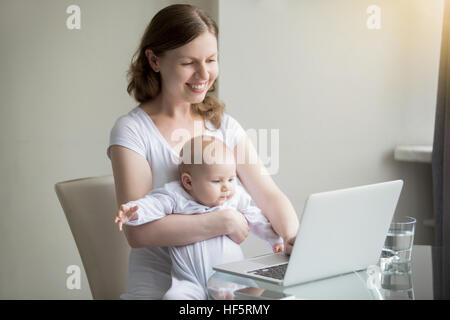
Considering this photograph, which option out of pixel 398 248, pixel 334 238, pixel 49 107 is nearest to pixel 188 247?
pixel 334 238

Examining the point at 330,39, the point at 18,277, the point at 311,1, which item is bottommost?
the point at 18,277

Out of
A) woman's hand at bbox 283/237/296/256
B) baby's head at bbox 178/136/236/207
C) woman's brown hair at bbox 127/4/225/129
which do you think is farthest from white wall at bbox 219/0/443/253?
woman's hand at bbox 283/237/296/256

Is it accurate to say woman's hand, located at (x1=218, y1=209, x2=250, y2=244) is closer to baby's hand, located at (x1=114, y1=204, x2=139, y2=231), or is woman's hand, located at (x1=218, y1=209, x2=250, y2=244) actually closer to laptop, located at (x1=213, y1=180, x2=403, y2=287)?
laptop, located at (x1=213, y1=180, x2=403, y2=287)

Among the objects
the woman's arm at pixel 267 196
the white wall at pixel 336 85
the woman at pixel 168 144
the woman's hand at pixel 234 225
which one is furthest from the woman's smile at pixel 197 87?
the white wall at pixel 336 85

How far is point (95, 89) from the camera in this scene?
2.77 m

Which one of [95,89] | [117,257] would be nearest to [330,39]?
[95,89]

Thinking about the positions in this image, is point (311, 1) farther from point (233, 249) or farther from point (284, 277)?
point (284, 277)

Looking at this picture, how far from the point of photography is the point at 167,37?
64.7 inches

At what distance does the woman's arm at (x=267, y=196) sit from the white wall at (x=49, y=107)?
3.86 feet

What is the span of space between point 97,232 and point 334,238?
2.67ft

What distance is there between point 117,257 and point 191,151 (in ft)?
1.59

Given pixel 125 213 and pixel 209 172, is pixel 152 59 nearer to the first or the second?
pixel 209 172
